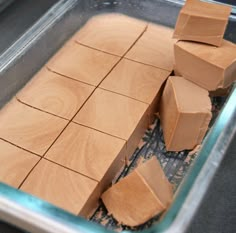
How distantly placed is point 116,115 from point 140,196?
302 millimetres

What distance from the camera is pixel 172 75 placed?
1205 mm

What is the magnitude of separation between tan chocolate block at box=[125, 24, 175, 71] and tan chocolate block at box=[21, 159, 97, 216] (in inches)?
17.7

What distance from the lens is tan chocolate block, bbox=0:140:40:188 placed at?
0.96m

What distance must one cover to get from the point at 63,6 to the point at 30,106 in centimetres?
38

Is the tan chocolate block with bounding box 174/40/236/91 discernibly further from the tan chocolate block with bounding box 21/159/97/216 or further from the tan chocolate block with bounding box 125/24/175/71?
the tan chocolate block with bounding box 21/159/97/216

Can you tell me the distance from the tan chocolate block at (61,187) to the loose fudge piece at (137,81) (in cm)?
30

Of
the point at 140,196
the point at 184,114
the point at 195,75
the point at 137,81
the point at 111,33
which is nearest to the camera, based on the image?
the point at 140,196

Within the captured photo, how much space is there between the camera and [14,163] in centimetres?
99

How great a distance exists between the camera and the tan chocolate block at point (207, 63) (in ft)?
3.39

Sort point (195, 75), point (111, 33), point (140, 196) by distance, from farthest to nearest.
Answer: point (111, 33)
point (195, 75)
point (140, 196)

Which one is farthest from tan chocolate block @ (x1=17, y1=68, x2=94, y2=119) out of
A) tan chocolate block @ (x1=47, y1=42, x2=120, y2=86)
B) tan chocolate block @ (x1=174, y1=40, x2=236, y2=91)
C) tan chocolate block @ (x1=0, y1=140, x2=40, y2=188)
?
tan chocolate block @ (x1=174, y1=40, x2=236, y2=91)

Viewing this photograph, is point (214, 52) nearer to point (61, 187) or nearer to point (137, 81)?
point (137, 81)

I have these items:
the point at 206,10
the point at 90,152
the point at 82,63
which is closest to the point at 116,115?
the point at 90,152

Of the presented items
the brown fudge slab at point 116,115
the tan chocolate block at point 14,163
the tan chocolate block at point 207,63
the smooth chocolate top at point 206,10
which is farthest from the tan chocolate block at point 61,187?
the smooth chocolate top at point 206,10
